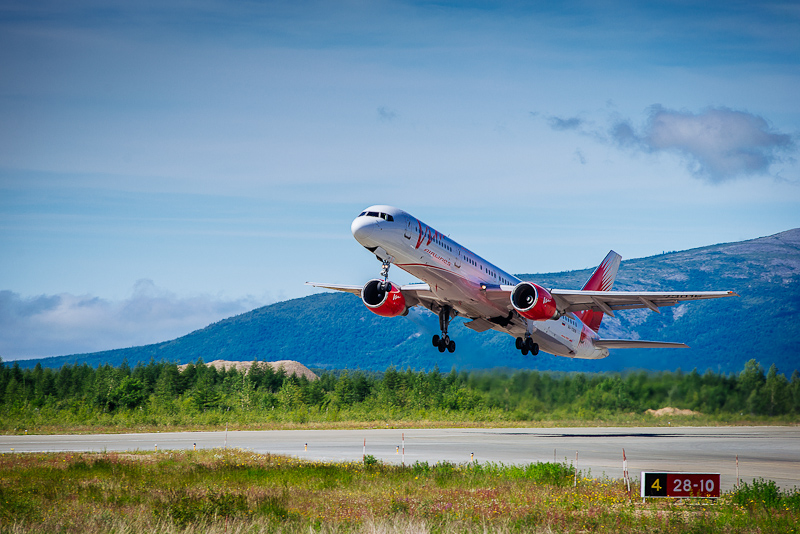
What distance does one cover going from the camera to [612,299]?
41.6 m

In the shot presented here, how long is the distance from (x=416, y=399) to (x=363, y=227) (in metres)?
50.9

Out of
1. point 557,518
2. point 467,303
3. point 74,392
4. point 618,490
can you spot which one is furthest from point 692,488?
point 74,392

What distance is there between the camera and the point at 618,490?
22969 millimetres

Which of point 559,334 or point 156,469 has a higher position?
point 559,334

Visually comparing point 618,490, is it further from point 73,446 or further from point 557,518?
point 73,446

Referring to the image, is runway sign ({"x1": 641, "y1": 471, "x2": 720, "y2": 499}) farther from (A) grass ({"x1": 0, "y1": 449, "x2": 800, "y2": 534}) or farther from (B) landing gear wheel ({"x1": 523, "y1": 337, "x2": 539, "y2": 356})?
(B) landing gear wheel ({"x1": 523, "y1": 337, "x2": 539, "y2": 356})

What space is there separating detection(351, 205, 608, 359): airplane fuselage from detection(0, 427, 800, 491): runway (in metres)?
6.86

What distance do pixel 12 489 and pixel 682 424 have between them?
54.9m

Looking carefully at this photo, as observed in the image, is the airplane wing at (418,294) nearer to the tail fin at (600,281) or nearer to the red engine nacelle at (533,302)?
the red engine nacelle at (533,302)

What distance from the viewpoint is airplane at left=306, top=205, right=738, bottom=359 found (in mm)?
34875

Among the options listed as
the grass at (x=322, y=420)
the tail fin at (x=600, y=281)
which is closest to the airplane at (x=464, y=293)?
the tail fin at (x=600, y=281)

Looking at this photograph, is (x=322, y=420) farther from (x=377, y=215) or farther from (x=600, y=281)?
(x=377, y=215)

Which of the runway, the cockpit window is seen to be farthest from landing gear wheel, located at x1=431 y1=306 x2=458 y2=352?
the cockpit window

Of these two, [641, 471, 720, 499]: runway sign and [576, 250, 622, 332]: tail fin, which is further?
[576, 250, 622, 332]: tail fin
